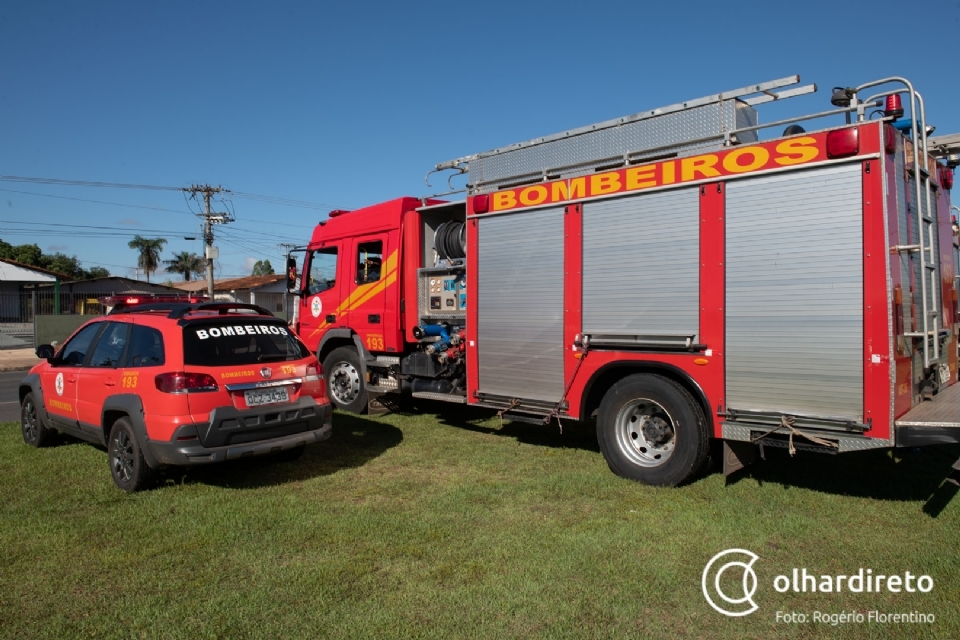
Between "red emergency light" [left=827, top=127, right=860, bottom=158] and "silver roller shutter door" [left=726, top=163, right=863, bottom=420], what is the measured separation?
11 centimetres

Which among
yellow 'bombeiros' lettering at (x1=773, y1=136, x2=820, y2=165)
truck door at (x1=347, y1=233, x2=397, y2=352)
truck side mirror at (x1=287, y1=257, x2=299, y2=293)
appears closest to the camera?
yellow 'bombeiros' lettering at (x1=773, y1=136, x2=820, y2=165)

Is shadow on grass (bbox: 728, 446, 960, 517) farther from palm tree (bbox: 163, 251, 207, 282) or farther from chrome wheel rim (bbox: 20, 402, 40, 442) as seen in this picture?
palm tree (bbox: 163, 251, 207, 282)

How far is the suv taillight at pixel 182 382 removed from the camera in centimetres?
559

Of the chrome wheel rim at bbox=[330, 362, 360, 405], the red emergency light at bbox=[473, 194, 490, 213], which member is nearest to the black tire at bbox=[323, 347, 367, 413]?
the chrome wheel rim at bbox=[330, 362, 360, 405]

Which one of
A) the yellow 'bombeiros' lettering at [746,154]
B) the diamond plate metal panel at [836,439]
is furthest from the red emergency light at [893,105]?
the diamond plate metal panel at [836,439]

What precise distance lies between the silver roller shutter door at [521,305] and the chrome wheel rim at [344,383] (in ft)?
9.41

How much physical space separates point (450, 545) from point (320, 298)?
21.5ft

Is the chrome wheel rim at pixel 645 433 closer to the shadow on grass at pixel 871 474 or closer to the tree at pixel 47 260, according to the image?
the shadow on grass at pixel 871 474

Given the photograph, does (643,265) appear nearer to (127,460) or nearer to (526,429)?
(526,429)

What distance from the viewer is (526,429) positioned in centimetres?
867

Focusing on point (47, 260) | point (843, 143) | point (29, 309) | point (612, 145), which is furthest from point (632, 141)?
point (47, 260)

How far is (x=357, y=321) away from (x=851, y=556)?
6.97 meters

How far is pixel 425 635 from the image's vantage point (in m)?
3.42

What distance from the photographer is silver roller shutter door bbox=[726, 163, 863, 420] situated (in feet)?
16.3
